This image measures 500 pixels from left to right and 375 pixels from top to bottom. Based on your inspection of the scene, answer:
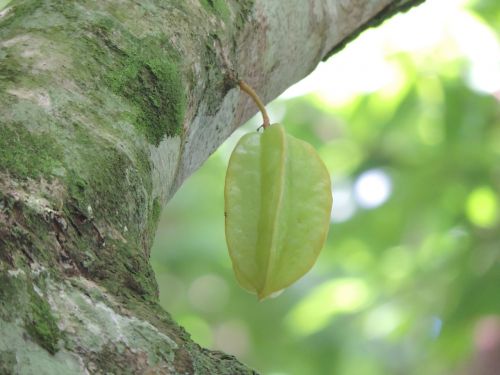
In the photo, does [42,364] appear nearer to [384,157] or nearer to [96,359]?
[96,359]

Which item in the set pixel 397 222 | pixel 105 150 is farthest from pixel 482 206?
pixel 105 150

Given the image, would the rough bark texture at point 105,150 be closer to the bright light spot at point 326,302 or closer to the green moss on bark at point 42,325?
the green moss on bark at point 42,325

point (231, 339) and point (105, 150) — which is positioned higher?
point (231, 339)

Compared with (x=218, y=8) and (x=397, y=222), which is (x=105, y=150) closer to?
(x=218, y=8)

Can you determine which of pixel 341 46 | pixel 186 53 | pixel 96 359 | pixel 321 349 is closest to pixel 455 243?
pixel 321 349

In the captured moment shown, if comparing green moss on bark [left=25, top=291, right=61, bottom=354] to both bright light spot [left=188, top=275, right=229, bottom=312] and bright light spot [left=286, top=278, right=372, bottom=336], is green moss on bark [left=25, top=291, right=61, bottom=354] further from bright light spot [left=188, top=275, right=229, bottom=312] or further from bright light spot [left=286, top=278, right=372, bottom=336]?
bright light spot [left=188, top=275, right=229, bottom=312]

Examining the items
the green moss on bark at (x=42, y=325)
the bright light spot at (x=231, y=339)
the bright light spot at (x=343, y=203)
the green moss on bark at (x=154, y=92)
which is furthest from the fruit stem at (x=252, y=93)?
the bright light spot at (x=231, y=339)

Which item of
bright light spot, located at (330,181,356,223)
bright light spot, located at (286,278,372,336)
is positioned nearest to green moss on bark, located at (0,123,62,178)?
bright light spot, located at (330,181,356,223)
